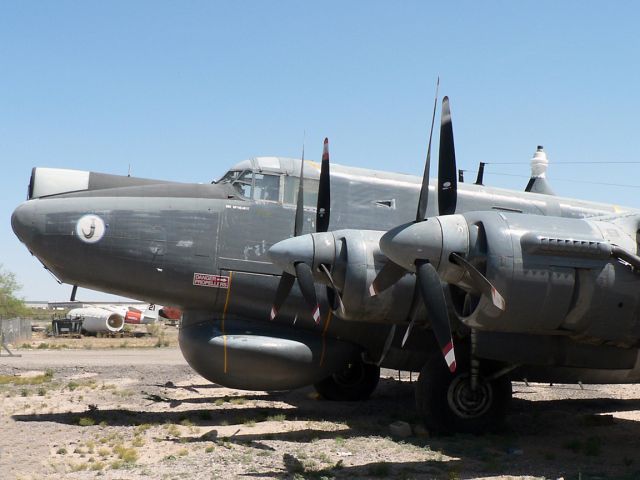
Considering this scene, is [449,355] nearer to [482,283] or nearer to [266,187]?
[482,283]

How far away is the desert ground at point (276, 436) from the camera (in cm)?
944

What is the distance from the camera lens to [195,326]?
1320cm

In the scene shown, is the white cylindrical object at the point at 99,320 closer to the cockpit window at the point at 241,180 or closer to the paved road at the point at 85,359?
the paved road at the point at 85,359

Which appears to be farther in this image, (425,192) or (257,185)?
(257,185)

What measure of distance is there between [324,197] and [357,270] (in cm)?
179

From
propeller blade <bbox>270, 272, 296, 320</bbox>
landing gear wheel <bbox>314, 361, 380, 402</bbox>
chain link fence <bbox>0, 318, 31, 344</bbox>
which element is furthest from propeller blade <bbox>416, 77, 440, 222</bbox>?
chain link fence <bbox>0, 318, 31, 344</bbox>

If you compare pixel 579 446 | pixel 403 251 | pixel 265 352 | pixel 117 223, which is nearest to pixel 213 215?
pixel 117 223

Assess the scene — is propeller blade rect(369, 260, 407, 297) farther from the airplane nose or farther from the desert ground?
the airplane nose

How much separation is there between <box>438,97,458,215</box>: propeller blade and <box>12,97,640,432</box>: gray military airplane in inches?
0.8

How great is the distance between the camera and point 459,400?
12023 mm

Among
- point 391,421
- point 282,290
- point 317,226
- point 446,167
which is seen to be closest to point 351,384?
point 391,421

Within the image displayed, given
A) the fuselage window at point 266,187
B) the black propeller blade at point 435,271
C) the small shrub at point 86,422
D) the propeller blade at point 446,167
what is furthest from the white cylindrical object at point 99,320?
the propeller blade at point 446,167

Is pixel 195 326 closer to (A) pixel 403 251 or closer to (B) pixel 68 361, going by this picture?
(A) pixel 403 251

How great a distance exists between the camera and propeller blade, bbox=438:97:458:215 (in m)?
10.2
